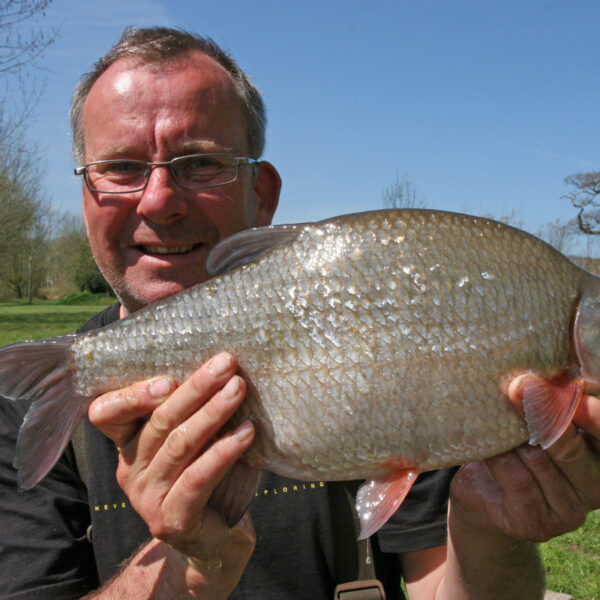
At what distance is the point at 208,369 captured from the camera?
63.4 inches

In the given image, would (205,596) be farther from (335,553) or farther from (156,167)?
(156,167)

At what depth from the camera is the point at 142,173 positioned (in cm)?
252

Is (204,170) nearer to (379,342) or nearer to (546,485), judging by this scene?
(379,342)

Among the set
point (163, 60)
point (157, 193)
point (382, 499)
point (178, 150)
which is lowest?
point (382, 499)

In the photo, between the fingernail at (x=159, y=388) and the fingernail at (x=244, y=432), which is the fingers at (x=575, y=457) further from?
the fingernail at (x=159, y=388)

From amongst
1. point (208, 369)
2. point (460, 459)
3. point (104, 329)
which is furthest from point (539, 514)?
point (104, 329)

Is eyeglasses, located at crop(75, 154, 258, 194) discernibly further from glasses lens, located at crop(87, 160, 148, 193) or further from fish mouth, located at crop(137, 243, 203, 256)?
fish mouth, located at crop(137, 243, 203, 256)

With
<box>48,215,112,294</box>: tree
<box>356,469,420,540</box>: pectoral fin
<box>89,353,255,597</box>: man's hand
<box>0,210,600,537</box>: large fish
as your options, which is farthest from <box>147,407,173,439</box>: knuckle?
<box>48,215,112,294</box>: tree

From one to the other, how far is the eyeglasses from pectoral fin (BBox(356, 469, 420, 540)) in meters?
1.40

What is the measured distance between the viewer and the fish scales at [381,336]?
5.28ft

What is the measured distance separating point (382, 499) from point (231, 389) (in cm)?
52

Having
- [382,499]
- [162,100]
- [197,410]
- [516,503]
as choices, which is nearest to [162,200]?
[162,100]

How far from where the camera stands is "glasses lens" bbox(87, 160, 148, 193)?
8.22 ft

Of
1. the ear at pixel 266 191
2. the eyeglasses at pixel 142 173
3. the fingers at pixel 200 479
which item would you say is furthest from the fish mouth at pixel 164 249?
the fingers at pixel 200 479
